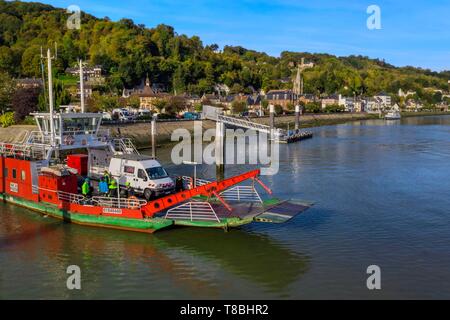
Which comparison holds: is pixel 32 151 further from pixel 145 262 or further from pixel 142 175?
pixel 145 262

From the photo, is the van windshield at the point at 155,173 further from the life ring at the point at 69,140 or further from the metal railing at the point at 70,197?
the life ring at the point at 69,140

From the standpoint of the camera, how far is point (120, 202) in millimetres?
24234

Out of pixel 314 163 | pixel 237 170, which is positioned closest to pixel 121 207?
pixel 237 170

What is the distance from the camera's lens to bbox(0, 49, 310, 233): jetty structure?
2327 cm

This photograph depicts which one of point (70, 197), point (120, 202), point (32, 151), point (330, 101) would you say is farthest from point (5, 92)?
point (330, 101)

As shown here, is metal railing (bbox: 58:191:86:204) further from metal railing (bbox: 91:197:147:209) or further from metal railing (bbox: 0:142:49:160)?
metal railing (bbox: 0:142:49:160)

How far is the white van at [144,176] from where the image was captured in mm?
26578

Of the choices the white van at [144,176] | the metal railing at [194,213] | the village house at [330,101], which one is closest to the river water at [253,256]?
the metal railing at [194,213]

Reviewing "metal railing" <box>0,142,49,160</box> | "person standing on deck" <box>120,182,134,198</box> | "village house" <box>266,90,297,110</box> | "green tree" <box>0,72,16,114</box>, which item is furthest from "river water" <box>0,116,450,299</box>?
"village house" <box>266,90,297,110</box>

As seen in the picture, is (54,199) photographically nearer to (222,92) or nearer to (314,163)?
(314,163)

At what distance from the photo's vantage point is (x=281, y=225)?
2631 centimetres

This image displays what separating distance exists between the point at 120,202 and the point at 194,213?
3957 mm

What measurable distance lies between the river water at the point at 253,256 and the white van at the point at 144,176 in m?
3.04

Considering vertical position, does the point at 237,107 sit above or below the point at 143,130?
above
